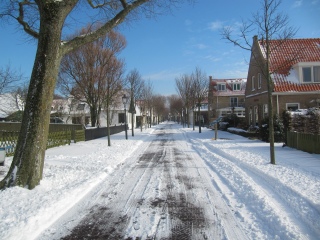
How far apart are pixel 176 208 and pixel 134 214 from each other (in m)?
0.83

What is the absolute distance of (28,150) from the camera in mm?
6039

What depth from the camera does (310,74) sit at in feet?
70.1

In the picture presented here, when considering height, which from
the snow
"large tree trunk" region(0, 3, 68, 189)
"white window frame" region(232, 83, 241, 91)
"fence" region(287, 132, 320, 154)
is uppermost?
"white window frame" region(232, 83, 241, 91)

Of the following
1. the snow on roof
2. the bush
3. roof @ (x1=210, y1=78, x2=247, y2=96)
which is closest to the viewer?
the bush

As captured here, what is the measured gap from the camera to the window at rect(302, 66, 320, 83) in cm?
2128

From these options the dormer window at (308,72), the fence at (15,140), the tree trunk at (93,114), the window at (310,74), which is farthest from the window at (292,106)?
the tree trunk at (93,114)

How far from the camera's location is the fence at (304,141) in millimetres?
10657

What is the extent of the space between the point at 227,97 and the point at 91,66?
31546mm

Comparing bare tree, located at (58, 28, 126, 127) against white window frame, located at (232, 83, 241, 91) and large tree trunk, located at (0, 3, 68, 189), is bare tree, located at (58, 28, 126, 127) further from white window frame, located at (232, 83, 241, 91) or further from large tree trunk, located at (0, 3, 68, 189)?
white window frame, located at (232, 83, 241, 91)

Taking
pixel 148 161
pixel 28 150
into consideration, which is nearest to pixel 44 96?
pixel 28 150

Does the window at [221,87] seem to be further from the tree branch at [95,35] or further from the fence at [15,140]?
the tree branch at [95,35]

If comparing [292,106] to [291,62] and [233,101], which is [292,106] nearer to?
[291,62]

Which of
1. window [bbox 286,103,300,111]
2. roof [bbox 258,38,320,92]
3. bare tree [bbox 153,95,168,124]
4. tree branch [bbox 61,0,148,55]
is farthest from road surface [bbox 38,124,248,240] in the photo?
bare tree [bbox 153,95,168,124]

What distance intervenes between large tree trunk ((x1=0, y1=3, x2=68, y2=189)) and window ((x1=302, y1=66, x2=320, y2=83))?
20.4 metres
